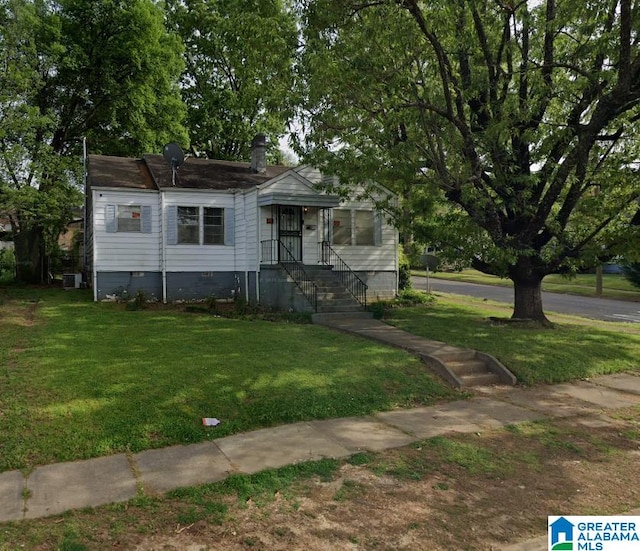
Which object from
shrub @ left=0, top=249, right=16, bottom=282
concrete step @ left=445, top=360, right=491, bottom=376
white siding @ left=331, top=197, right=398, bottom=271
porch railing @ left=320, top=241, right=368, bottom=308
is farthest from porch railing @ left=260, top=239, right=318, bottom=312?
shrub @ left=0, top=249, right=16, bottom=282

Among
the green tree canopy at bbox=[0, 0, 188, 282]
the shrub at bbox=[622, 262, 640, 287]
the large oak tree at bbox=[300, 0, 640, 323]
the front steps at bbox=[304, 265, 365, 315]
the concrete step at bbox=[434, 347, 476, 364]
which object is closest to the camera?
the concrete step at bbox=[434, 347, 476, 364]

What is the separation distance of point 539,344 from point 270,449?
7169mm

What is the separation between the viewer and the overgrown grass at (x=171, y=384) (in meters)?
5.26

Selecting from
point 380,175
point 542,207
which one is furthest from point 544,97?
point 380,175

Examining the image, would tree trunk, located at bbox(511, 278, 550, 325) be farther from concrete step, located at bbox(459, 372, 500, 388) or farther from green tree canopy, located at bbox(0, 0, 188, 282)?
green tree canopy, located at bbox(0, 0, 188, 282)

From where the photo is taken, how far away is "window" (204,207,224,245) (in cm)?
1780

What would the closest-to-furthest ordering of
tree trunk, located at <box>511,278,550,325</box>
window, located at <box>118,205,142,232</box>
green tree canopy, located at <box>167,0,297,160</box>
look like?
tree trunk, located at <box>511,278,550,325</box> → window, located at <box>118,205,142,232</box> → green tree canopy, located at <box>167,0,297,160</box>

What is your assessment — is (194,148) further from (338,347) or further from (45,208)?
(338,347)

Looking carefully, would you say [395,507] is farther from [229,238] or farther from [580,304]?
[580,304]

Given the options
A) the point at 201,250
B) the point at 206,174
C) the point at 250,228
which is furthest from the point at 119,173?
the point at 250,228

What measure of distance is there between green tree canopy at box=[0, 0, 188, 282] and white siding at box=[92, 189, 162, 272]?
338 cm

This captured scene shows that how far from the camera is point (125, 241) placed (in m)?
16.8

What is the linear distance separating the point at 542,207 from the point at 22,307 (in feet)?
48.1

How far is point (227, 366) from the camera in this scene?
7.68 meters
